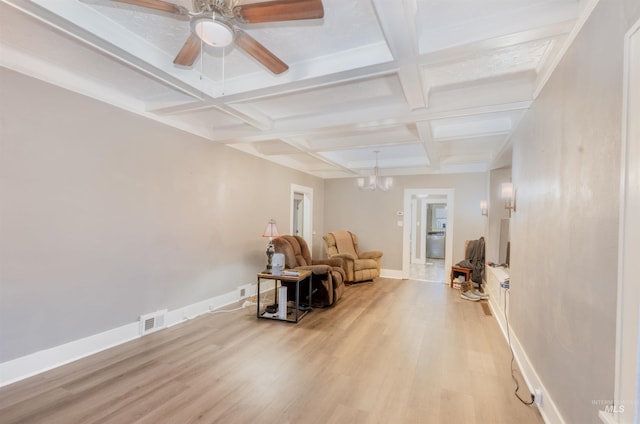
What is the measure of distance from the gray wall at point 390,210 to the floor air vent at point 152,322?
455 cm

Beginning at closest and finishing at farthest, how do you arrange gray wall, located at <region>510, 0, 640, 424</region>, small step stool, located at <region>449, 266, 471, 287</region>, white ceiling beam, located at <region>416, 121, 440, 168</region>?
gray wall, located at <region>510, 0, 640, 424</region> → white ceiling beam, located at <region>416, 121, 440, 168</region> → small step stool, located at <region>449, 266, 471, 287</region>

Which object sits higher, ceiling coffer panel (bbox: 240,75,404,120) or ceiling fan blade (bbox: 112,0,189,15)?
ceiling coffer panel (bbox: 240,75,404,120)

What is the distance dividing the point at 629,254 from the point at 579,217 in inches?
19.3

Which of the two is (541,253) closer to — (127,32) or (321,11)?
(321,11)

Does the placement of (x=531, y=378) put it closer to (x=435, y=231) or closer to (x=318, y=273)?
(x=318, y=273)

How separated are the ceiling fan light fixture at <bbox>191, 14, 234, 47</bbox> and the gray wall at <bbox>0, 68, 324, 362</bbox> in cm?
191

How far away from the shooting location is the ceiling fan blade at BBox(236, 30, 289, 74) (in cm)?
163

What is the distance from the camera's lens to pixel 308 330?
11.2 ft

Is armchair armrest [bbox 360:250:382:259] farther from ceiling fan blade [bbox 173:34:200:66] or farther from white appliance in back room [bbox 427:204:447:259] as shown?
ceiling fan blade [bbox 173:34:200:66]

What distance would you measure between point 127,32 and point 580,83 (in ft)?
9.79

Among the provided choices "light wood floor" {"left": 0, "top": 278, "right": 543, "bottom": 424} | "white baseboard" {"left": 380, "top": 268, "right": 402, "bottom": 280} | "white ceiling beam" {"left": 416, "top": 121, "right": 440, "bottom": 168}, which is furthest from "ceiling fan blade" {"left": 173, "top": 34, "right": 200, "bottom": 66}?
"white baseboard" {"left": 380, "top": 268, "right": 402, "bottom": 280}

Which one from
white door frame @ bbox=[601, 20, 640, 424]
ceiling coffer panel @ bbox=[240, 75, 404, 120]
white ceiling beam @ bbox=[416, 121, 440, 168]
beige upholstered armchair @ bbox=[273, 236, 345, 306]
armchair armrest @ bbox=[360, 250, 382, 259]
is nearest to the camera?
white door frame @ bbox=[601, 20, 640, 424]

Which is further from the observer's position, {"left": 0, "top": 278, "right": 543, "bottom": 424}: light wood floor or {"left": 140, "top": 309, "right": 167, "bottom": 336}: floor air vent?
{"left": 140, "top": 309, "right": 167, "bottom": 336}: floor air vent

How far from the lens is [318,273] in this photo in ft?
13.7
